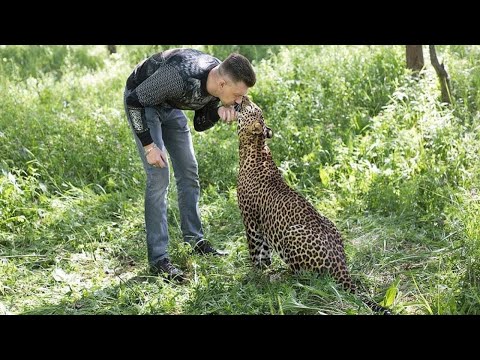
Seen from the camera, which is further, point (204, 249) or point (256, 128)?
point (204, 249)

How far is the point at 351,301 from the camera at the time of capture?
4.28m

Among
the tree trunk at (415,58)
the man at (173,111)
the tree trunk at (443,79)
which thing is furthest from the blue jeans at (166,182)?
the tree trunk at (415,58)

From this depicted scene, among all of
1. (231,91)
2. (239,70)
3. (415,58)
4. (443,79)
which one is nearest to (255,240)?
(231,91)

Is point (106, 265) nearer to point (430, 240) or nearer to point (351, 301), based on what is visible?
point (351, 301)

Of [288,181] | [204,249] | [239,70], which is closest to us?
[239,70]

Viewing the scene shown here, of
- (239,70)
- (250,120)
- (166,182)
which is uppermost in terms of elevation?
(239,70)

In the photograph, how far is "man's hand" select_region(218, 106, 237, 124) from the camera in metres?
5.02

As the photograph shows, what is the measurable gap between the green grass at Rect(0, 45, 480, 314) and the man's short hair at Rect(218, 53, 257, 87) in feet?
4.67

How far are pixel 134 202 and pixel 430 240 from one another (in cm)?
283

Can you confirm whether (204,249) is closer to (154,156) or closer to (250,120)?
(154,156)

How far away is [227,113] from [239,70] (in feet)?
1.54

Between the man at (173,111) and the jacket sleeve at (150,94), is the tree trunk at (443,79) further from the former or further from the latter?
the jacket sleeve at (150,94)

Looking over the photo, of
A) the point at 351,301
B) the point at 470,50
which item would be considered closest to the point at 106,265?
the point at 351,301

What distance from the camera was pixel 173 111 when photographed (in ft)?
17.5
